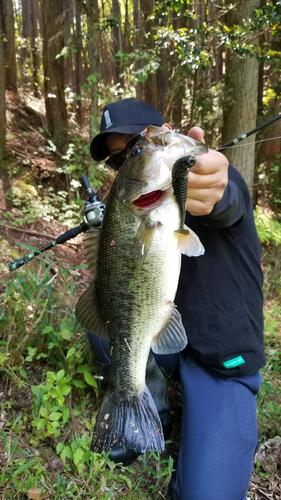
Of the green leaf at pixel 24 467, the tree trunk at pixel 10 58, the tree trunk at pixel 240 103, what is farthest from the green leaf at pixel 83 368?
the tree trunk at pixel 10 58

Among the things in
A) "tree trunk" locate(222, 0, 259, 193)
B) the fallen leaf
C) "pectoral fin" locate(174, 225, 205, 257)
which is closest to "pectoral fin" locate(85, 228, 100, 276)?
"pectoral fin" locate(174, 225, 205, 257)

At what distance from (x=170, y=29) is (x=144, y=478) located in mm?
5386

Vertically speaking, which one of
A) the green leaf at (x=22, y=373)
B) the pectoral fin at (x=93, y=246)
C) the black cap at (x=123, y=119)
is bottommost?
the green leaf at (x=22, y=373)

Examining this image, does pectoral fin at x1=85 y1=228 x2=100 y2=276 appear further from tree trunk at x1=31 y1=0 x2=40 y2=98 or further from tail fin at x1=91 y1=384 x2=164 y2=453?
tree trunk at x1=31 y1=0 x2=40 y2=98

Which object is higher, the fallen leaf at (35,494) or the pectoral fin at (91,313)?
the pectoral fin at (91,313)

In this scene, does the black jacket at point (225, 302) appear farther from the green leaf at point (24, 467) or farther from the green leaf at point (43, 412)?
the green leaf at point (24, 467)

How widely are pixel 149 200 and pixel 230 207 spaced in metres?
0.51

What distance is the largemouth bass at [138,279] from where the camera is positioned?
1452 millimetres

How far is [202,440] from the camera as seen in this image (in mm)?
2240

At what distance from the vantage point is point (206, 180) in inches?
62.3

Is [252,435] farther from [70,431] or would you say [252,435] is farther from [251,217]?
[251,217]

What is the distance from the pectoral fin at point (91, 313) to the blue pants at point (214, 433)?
2.23 ft

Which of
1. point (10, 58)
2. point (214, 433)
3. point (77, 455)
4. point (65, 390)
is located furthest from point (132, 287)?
point (10, 58)

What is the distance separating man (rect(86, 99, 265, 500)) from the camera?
2154 mm
